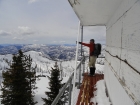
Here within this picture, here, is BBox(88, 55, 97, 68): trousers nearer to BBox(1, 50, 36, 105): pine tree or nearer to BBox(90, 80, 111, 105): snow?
BBox(90, 80, 111, 105): snow

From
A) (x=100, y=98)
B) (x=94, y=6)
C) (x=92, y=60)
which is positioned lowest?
(x=100, y=98)

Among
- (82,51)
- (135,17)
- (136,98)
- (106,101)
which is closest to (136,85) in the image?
(136,98)

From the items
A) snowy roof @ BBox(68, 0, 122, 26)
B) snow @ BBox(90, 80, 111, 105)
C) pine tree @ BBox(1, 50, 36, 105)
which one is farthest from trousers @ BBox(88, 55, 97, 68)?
pine tree @ BBox(1, 50, 36, 105)

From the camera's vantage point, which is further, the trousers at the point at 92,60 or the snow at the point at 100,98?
the trousers at the point at 92,60

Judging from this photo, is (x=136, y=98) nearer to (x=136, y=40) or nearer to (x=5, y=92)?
(x=136, y=40)

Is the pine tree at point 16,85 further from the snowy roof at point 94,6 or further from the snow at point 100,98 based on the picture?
the snowy roof at point 94,6

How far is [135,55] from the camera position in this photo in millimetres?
1770

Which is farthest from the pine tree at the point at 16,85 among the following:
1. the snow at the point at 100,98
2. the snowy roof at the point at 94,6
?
the snowy roof at the point at 94,6

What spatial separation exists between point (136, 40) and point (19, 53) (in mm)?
30507

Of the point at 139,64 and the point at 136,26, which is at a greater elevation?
the point at 136,26

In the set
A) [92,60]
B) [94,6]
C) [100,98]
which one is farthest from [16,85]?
[94,6]

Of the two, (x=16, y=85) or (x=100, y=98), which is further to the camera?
(x=16, y=85)

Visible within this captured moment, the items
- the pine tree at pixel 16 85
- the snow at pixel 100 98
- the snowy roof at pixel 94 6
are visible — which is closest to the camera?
the snowy roof at pixel 94 6

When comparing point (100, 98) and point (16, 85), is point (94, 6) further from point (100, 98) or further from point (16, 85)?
point (16, 85)
